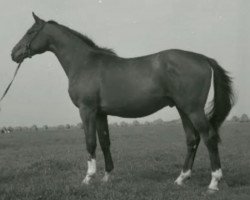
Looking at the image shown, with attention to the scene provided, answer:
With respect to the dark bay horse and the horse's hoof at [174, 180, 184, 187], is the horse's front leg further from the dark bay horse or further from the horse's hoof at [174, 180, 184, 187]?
the horse's hoof at [174, 180, 184, 187]

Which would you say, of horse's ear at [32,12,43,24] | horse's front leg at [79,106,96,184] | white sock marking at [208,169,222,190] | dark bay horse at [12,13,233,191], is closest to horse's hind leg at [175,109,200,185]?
dark bay horse at [12,13,233,191]

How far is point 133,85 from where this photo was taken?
344 inches

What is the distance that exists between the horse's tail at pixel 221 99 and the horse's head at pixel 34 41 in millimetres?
3890

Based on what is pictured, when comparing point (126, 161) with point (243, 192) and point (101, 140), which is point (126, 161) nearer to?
point (101, 140)

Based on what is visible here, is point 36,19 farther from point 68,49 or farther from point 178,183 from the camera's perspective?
point 178,183

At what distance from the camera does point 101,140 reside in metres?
9.55

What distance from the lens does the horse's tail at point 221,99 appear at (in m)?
8.68

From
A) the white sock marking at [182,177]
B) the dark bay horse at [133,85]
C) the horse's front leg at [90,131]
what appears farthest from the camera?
the horse's front leg at [90,131]

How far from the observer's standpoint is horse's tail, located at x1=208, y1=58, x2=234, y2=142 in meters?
8.68

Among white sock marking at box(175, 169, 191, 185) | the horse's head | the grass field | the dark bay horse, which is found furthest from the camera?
the horse's head

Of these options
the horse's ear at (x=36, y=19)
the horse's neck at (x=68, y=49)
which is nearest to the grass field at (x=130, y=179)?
the horse's neck at (x=68, y=49)

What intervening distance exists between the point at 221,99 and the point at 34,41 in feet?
14.6

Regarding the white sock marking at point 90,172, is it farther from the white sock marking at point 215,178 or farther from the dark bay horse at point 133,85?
the white sock marking at point 215,178

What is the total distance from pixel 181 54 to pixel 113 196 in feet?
10.4
